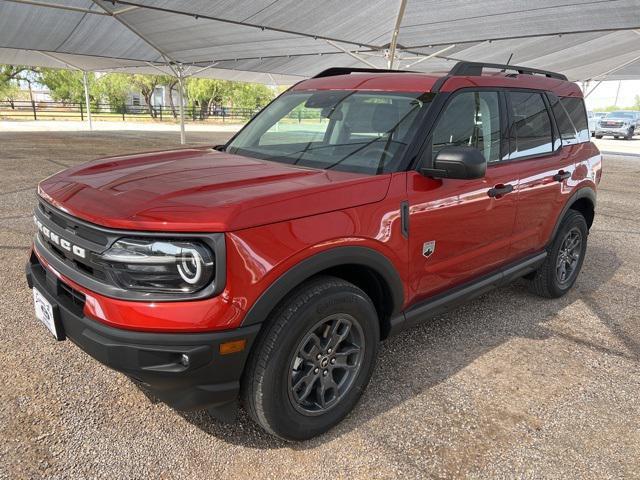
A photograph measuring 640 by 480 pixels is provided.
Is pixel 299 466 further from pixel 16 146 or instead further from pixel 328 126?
pixel 16 146

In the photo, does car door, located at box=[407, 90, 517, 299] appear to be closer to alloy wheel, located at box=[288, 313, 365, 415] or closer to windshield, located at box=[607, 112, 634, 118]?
alloy wheel, located at box=[288, 313, 365, 415]

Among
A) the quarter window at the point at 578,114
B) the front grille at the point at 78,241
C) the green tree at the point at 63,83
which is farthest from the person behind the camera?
the green tree at the point at 63,83

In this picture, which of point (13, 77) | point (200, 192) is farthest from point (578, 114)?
point (13, 77)

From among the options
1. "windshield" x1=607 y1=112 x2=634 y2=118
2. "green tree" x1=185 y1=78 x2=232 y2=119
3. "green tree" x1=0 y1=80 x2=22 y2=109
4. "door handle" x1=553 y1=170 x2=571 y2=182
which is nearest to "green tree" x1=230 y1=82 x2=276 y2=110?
"green tree" x1=185 y1=78 x2=232 y2=119

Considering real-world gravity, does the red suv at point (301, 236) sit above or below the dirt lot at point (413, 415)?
above

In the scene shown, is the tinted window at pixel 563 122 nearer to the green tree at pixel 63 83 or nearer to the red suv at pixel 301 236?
the red suv at pixel 301 236

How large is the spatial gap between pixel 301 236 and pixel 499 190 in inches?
65.8

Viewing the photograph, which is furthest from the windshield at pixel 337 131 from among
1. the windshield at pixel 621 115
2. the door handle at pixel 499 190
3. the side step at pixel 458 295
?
the windshield at pixel 621 115

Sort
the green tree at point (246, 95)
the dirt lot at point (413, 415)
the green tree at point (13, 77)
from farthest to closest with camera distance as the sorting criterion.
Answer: the green tree at point (246, 95), the green tree at point (13, 77), the dirt lot at point (413, 415)

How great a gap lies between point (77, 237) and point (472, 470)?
2.09 m

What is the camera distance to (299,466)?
2262mm

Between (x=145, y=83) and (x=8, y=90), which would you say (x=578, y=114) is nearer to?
(x=8, y=90)

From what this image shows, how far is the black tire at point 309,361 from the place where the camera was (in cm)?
213

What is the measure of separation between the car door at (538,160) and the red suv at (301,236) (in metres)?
0.02
